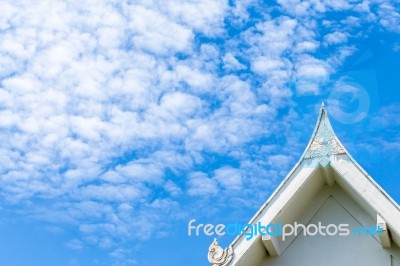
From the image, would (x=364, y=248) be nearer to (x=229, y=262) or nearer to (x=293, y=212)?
(x=293, y=212)

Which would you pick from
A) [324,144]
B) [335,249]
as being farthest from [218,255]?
[324,144]

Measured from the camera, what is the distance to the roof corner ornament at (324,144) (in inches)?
493

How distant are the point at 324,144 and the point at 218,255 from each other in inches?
132

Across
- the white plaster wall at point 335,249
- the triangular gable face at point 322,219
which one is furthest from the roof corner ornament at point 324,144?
the white plaster wall at point 335,249

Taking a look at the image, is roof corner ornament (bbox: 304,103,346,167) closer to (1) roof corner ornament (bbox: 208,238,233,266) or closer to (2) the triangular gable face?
(2) the triangular gable face

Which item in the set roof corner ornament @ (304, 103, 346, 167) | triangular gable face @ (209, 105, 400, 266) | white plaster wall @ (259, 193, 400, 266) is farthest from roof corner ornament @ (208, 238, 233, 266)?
roof corner ornament @ (304, 103, 346, 167)

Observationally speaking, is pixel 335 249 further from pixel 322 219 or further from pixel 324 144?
pixel 324 144

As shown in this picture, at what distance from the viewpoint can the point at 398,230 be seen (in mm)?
11227

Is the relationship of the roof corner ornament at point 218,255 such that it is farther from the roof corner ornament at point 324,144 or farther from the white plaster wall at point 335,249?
the roof corner ornament at point 324,144

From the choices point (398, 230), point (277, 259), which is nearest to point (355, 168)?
point (398, 230)

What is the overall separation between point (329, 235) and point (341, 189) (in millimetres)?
1100

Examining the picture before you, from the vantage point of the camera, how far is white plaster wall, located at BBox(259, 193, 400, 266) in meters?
12.2

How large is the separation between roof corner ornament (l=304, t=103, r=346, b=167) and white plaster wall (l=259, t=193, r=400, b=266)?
4.09 ft

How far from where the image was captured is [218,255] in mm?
11758
